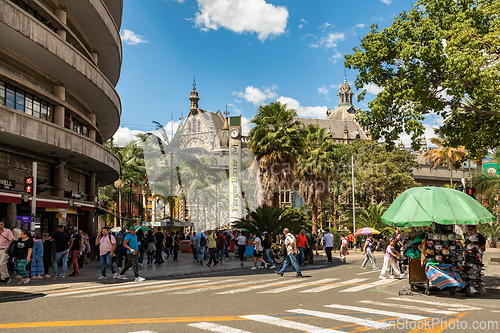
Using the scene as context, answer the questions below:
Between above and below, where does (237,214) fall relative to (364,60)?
below

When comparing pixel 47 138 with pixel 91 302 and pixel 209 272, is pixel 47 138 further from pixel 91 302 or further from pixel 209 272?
pixel 91 302

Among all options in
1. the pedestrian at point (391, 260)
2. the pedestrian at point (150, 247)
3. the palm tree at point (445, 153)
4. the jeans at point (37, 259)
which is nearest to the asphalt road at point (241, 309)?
the pedestrian at point (391, 260)

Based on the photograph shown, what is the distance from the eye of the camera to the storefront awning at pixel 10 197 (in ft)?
59.7

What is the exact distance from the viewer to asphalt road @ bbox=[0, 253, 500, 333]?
24.5 feet

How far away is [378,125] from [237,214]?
119 feet

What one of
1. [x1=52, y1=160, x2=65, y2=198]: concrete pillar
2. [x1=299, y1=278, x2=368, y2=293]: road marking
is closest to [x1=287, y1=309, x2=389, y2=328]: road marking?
[x1=299, y1=278, x2=368, y2=293]: road marking

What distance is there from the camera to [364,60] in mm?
14578

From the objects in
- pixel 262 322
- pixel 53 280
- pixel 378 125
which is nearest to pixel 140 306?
pixel 262 322

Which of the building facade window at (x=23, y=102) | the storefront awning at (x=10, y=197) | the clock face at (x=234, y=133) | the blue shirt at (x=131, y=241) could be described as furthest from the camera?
the clock face at (x=234, y=133)

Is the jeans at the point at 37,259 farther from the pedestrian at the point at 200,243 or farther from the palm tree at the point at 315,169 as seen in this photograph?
the palm tree at the point at 315,169

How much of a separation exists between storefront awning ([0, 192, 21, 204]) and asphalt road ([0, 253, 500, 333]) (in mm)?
5926

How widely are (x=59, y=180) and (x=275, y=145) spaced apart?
1796cm

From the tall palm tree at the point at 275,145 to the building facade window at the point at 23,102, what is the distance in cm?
1797

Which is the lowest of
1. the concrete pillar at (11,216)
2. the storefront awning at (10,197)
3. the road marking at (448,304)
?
the road marking at (448,304)
